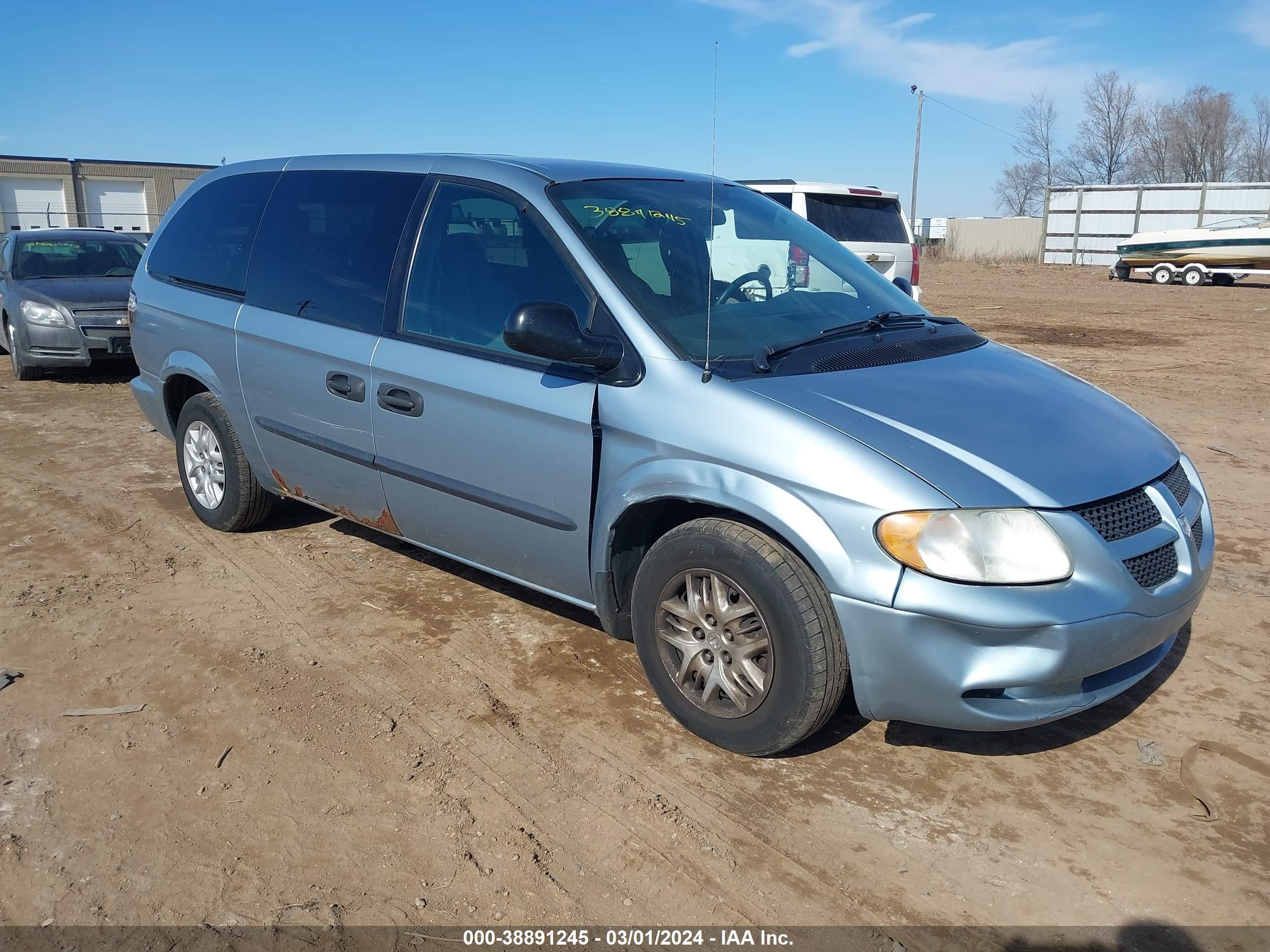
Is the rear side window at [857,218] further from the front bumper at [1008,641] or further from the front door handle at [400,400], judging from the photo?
the front bumper at [1008,641]

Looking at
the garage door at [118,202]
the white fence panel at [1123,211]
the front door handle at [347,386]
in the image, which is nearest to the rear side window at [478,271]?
the front door handle at [347,386]

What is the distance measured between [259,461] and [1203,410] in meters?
7.93

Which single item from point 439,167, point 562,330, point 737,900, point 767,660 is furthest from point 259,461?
point 737,900

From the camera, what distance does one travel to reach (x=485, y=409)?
371 cm

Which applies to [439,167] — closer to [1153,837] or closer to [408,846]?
[408,846]

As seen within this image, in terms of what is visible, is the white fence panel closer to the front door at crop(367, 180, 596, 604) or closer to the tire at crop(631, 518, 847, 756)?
the front door at crop(367, 180, 596, 604)

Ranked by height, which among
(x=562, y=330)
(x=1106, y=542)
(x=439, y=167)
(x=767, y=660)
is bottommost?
(x=767, y=660)

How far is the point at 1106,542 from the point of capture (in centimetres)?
287

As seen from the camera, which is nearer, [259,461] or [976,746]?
[976,746]

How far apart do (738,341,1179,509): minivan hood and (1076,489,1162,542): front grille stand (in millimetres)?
35

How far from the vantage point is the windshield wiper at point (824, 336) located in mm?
3297

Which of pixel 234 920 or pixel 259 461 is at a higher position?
pixel 259 461

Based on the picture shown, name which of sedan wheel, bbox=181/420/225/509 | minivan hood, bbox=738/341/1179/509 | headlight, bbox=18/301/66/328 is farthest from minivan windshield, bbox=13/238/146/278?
minivan hood, bbox=738/341/1179/509

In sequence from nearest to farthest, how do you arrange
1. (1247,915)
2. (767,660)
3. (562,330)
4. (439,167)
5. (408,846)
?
1. (1247,915)
2. (408,846)
3. (767,660)
4. (562,330)
5. (439,167)
